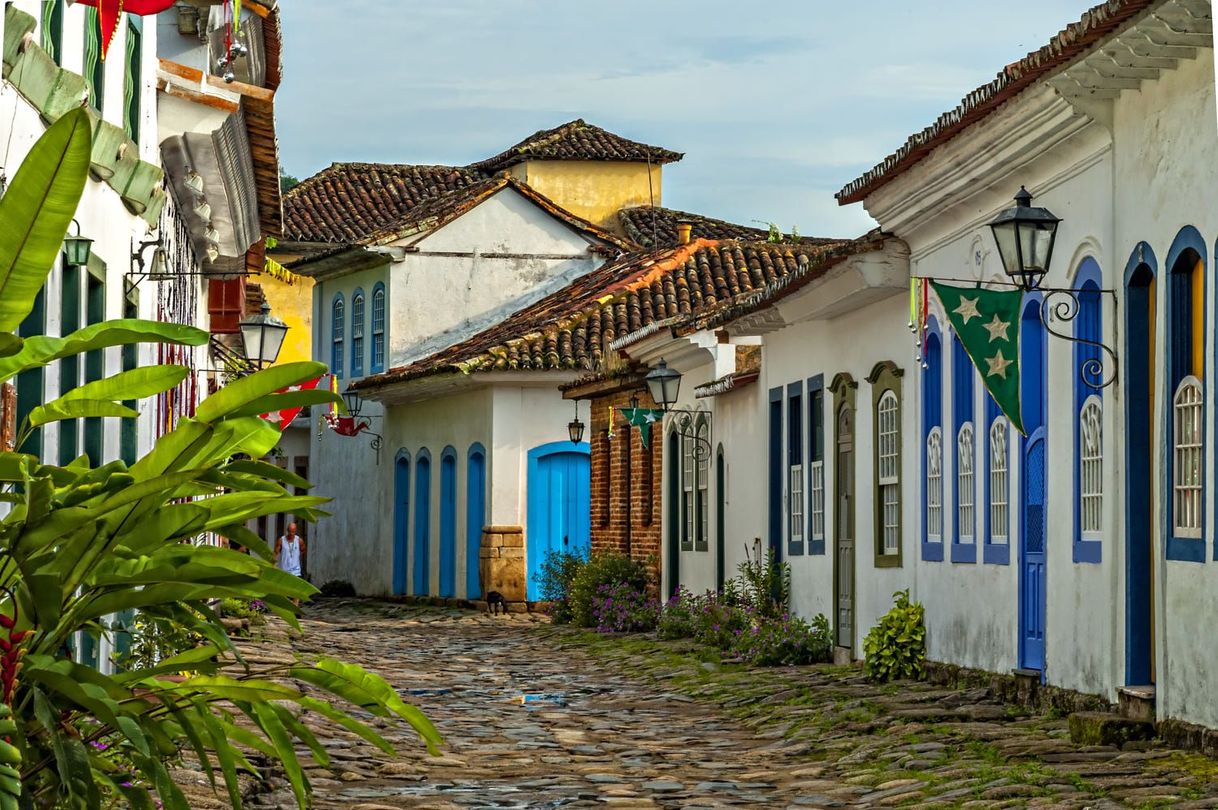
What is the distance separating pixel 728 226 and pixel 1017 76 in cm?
2985

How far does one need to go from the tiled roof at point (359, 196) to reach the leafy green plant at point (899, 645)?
25720 millimetres

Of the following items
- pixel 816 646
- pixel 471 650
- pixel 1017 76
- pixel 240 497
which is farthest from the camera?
pixel 471 650

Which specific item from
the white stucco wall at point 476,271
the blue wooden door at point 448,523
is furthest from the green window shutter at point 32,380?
the white stucco wall at point 476,271

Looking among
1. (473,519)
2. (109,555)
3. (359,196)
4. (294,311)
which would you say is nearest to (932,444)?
(109,555)

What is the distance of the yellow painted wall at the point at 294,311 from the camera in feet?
139

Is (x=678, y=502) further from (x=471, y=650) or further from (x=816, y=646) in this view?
(x=816, y=646)

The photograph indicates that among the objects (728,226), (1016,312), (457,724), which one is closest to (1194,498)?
(1016,312)

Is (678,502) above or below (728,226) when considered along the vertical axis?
below

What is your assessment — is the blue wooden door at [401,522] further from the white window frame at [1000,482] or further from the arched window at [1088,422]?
the arched window at [1088,422]

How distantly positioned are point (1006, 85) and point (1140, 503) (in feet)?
8.97

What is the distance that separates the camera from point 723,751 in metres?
12.1

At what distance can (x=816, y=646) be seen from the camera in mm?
18703

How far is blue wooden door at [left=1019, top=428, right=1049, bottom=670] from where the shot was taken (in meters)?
13.4

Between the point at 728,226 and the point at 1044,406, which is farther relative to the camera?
the point at 728,226
